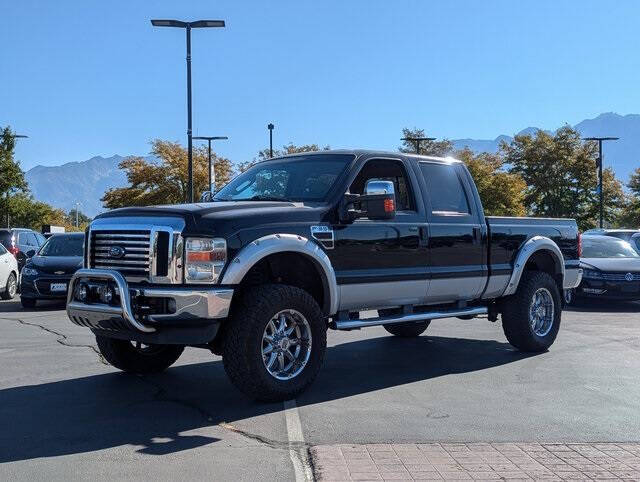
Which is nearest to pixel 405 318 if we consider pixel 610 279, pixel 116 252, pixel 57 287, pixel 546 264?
pixel 116 252

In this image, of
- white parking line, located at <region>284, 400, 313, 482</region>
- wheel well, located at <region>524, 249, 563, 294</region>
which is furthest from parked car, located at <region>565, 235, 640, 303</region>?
white parking line, located at <region>284, 400, 313, 482</region>

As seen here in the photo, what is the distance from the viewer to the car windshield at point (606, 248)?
622 inches

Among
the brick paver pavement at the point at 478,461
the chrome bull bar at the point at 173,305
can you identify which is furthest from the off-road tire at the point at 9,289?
the brick paver pavement at the point at 478,461

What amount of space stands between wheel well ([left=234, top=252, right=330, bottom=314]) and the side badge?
195 millimetres

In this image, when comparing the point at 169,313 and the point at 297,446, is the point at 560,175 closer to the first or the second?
the point at 169,313

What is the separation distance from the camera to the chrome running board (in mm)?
6715

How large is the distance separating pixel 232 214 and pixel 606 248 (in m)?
12.3

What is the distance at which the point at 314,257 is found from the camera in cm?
625

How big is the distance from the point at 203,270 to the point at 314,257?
101 cm

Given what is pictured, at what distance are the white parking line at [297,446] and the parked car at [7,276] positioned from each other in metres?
12.1

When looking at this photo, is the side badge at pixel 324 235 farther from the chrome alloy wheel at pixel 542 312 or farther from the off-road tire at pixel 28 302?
the off-road tire at pixel 28 302

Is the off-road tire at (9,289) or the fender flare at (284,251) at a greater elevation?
the fender flare at (284,251)

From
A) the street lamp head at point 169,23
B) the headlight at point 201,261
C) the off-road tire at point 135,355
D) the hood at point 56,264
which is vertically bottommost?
the off-road tire at point 135,355

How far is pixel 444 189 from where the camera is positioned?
8086mm
